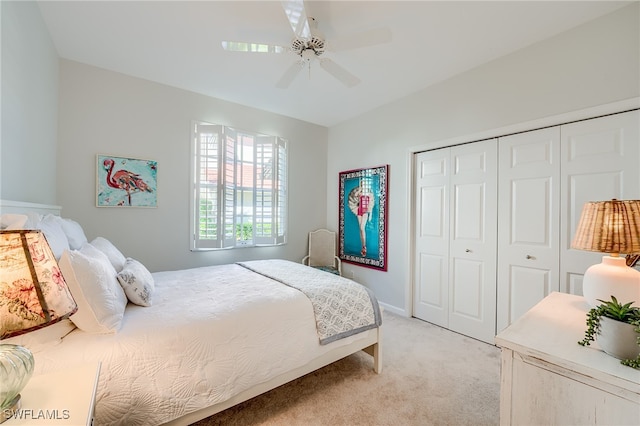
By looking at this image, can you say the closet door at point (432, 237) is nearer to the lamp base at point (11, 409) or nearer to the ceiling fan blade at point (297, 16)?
the ceiling fan blade at point (297, 16)

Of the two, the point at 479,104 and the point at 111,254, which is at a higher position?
the point at 479,104

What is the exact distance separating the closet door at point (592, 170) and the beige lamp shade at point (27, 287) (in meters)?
3.09

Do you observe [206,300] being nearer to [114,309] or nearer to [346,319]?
[114,309]

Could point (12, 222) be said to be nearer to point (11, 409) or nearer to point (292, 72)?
point (11, 409)

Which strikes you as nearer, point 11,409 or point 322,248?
point 11,409

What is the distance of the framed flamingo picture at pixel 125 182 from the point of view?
A: 2.73 meters

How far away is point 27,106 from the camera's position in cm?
180

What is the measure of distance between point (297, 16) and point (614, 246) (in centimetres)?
220

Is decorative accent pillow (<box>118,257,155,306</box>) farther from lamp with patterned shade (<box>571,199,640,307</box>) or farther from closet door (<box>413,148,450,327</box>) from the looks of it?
closet door (<box>413,148,450,327</box>)

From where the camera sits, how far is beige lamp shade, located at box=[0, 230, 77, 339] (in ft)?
2.12

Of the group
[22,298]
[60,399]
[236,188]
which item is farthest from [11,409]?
[236,188]

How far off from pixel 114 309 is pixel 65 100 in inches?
100

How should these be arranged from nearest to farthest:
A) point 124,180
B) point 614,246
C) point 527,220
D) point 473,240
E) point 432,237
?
1. point 614,246
2. point 527,220
3. point 473,240
4. point 124,180
5. point 432,237

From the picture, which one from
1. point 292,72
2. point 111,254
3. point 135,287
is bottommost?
point 135,287
